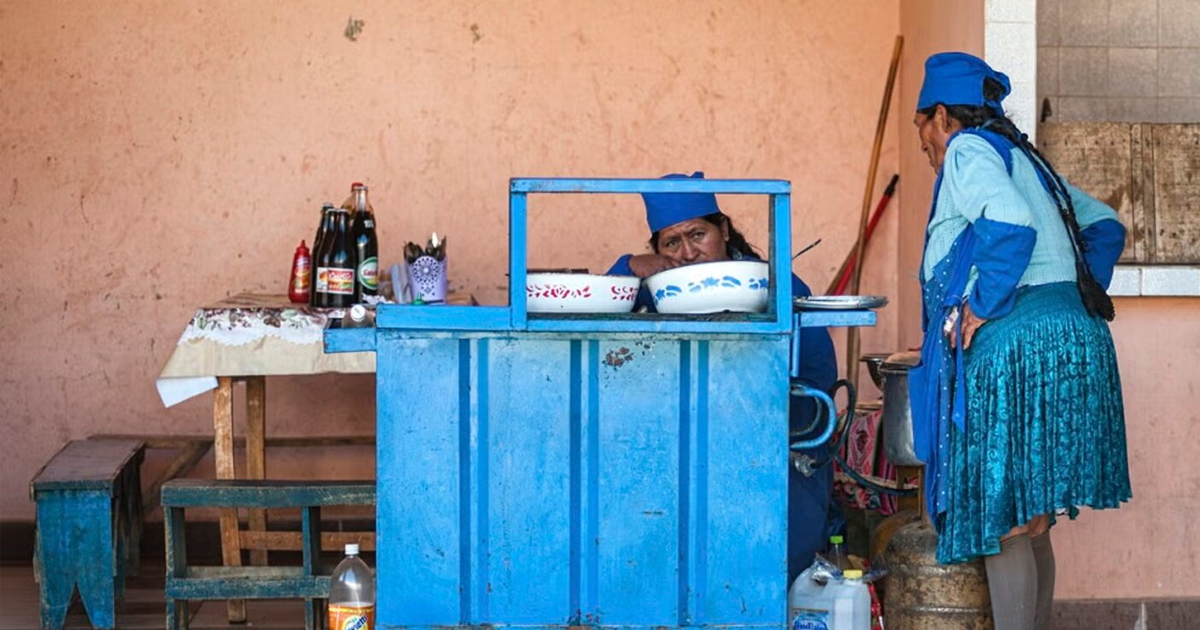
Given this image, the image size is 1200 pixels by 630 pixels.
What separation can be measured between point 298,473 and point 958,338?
117 inches

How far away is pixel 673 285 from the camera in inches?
137

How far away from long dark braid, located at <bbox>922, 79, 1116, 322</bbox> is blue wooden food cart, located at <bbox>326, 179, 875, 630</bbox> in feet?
3.24

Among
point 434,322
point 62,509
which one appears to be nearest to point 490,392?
point 434,322

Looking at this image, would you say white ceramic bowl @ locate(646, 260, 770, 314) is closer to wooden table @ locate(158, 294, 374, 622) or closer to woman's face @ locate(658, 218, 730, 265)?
woman's face @ locate(658, 218, 730, 265)

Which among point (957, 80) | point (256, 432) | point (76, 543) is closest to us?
point (957, 80)

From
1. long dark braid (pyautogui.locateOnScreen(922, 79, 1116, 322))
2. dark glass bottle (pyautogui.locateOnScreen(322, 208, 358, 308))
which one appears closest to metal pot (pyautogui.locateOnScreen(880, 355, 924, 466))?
long dark braid (pyautogui.locateOnScreen(922, 79, 1116, 322))

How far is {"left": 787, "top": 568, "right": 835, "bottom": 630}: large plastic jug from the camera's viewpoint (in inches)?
147

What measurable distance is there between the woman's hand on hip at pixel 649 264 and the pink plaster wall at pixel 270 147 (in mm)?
1452

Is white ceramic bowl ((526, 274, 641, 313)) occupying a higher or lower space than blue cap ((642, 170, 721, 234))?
lower

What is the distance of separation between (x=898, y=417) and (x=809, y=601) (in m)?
0.62

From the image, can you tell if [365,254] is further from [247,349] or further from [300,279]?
[247,349]

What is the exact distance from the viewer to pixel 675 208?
14.5 ft

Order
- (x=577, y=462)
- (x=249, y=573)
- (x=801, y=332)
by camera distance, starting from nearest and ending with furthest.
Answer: (x=577, y=462) < (x=801, y=332) < (x=249, y=573)

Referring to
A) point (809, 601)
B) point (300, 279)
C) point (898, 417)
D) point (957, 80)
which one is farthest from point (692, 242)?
point (300, 279)
